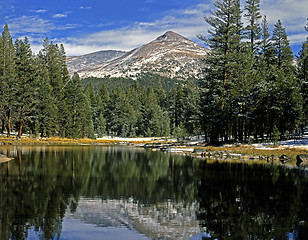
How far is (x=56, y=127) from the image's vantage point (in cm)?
7825

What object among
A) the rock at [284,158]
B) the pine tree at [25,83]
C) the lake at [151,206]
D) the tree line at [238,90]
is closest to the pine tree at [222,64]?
the tree line at [238,90]

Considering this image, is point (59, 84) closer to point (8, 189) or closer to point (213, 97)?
point (213, 97)

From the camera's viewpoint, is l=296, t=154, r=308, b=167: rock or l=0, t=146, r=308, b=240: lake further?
l=296, t=154, r=308, b=167: rock

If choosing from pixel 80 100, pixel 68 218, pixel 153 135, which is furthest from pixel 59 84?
pixel 68 218

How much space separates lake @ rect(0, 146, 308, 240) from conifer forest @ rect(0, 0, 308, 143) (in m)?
23.3

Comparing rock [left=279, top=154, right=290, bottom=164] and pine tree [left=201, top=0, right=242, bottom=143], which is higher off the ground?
pine tree [left=201, top=0, right=242, bottom=143]

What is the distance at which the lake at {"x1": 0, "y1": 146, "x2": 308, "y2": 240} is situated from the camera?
32.4ft

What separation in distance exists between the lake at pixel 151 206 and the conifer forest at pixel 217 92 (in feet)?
76.4

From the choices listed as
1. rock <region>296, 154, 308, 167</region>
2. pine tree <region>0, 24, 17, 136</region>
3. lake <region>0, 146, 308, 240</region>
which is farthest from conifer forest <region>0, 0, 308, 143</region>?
lake <region>0, 146, 308, 240</region>

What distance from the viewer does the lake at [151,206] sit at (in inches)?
389

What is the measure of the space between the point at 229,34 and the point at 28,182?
129ft

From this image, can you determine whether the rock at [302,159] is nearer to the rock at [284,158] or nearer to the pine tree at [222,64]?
the rock at [284,158]

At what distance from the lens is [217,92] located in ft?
155

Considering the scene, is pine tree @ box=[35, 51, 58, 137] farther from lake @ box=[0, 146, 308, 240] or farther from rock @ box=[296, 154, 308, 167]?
rock @ box=[296, 154, 308, 167]
